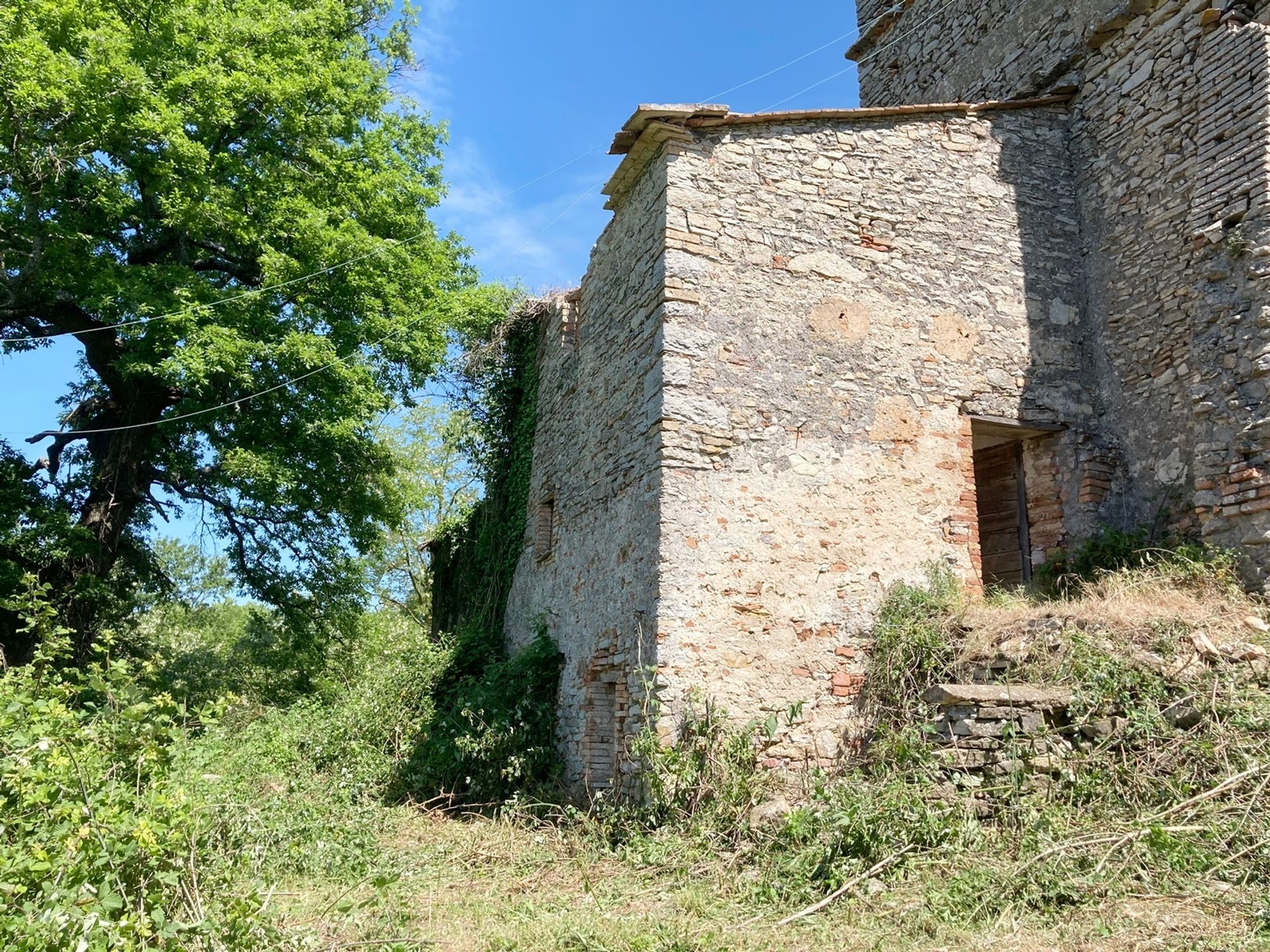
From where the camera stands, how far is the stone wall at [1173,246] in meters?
7.27

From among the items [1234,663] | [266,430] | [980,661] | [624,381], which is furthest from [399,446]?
[1234,663]

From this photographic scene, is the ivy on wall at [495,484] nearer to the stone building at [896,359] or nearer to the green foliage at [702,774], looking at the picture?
the stone building at [896,359]

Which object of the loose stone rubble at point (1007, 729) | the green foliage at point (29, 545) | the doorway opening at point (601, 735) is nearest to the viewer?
the loose stone rubble at point (1007, 729)

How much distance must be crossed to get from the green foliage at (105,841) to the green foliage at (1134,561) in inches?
250

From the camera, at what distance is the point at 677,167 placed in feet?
27.0

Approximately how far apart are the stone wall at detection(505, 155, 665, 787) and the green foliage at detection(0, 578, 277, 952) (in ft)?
11.0

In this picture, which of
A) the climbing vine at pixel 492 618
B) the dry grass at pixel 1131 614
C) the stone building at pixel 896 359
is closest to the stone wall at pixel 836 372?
the stone building at pixel 896 359

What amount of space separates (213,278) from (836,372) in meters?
9.10

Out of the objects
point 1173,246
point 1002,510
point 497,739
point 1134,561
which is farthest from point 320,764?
point 1173,246

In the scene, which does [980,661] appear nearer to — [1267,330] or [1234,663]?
[1234,663]

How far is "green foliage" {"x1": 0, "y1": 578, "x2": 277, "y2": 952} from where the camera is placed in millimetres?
4051

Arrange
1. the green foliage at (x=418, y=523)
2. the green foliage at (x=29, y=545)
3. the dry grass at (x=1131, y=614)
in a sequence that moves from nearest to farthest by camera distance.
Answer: the dry grass at (x=1131, y=614), the green foliage at (x=29, y=545), the green foliage at (x=418, y=523)

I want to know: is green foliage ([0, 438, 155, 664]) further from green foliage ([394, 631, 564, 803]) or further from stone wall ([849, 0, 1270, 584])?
stone wall ([849, 0, 1270, 584])

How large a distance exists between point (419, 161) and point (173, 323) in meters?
5.19
